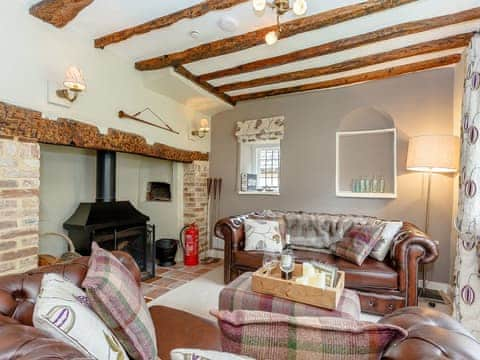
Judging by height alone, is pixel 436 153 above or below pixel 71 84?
below

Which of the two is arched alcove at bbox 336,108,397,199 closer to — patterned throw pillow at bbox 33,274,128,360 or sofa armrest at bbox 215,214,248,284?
sofa armrest at bbox 215,214,248,284

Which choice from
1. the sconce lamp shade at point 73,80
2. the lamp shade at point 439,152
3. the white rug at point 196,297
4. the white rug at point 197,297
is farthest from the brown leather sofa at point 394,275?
the sconce lamp shade at point 73,80

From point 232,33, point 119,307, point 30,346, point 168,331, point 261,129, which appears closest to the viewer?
point 30,346

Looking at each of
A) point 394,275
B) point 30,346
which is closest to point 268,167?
point 394,275

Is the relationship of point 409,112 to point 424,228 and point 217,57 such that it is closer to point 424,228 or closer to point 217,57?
point 424,228

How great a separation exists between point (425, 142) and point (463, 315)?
165 cm

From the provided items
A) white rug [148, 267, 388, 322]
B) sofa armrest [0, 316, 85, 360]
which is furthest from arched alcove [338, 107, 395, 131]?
sofa armrest [0, 316, 85, 360]

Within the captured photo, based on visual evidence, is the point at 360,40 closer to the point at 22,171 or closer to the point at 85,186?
the point at 22,171

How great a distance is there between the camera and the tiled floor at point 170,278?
3.08m

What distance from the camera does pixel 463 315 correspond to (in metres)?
2.30

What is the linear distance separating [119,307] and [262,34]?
2.53m

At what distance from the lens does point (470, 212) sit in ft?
7.65

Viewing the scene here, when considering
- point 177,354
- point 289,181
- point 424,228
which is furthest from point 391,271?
point 177,354

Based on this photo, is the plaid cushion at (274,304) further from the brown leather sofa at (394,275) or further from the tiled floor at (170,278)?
the tiled floor at (170,278)
